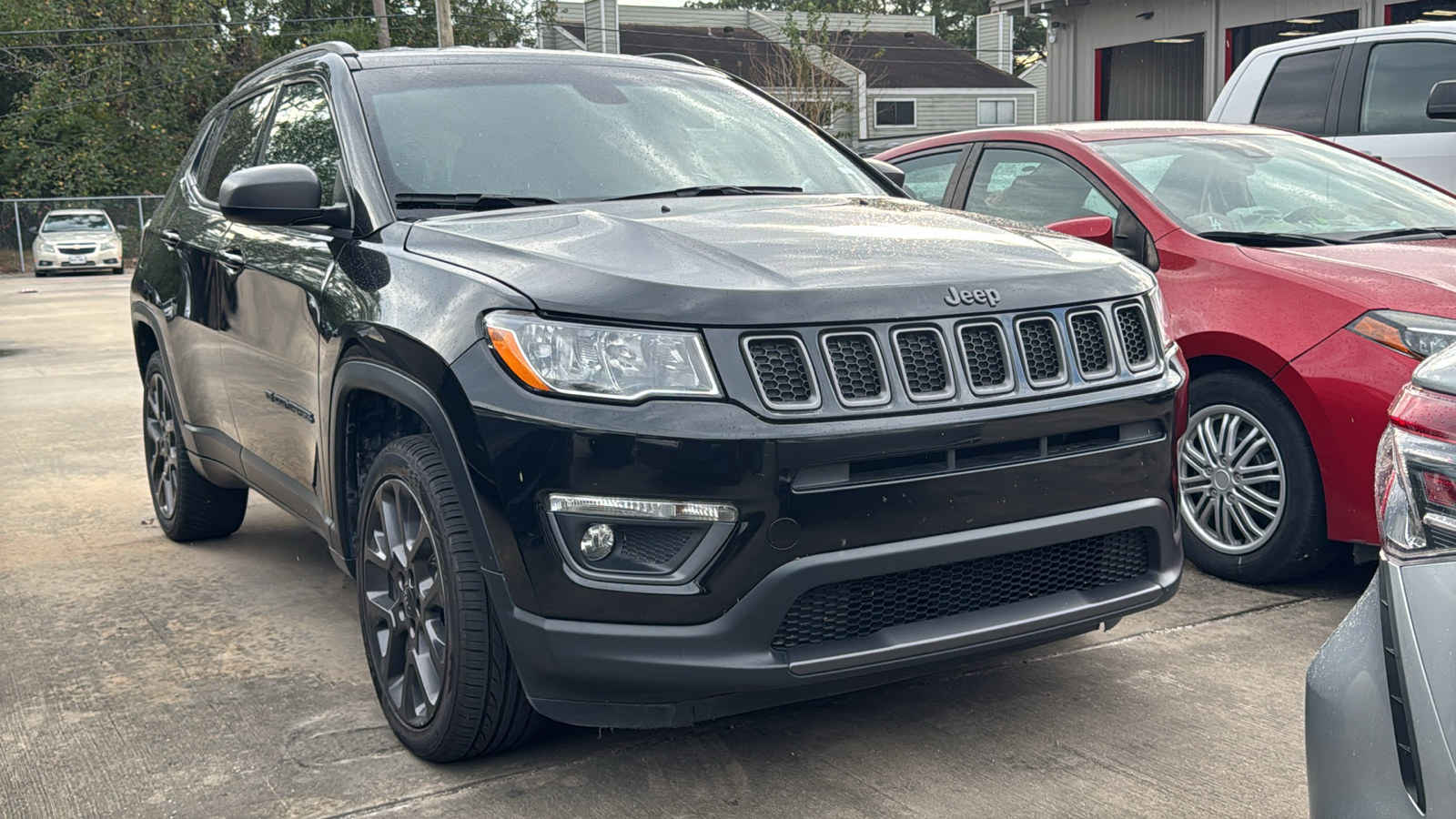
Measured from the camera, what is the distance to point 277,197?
371 centimetres

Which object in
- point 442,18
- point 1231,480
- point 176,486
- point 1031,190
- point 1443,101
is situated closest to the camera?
point 1231,480

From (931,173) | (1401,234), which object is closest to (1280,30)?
(931,173)

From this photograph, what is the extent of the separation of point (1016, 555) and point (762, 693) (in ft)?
2.12

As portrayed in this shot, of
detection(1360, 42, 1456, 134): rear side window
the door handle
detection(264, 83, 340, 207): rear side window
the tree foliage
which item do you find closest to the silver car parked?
detection(264, 83, 340, 207): rear side window

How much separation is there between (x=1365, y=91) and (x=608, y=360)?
22.9ft

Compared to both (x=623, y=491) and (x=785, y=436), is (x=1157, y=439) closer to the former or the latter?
(x=785, y=436)

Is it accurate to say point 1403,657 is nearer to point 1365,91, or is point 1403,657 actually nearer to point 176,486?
point 176,486

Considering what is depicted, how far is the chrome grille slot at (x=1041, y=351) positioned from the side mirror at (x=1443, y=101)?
4.95 m

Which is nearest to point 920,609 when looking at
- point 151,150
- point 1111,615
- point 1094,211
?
point 1111,615

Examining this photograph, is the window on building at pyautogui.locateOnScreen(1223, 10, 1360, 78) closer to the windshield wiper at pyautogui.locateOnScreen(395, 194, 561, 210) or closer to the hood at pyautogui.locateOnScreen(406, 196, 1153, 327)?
the hood at pyautogui.locateOnScreen(406, 196, 1153, 327)

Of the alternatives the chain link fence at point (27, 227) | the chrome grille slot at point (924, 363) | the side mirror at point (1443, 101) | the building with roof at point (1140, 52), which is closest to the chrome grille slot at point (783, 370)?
the chrome grille slot at point (924, 363)

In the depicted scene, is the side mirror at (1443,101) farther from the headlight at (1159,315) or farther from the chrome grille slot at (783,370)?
the chrome grille slot at (783,370)

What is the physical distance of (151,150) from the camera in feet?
124

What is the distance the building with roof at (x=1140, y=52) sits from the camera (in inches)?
687
